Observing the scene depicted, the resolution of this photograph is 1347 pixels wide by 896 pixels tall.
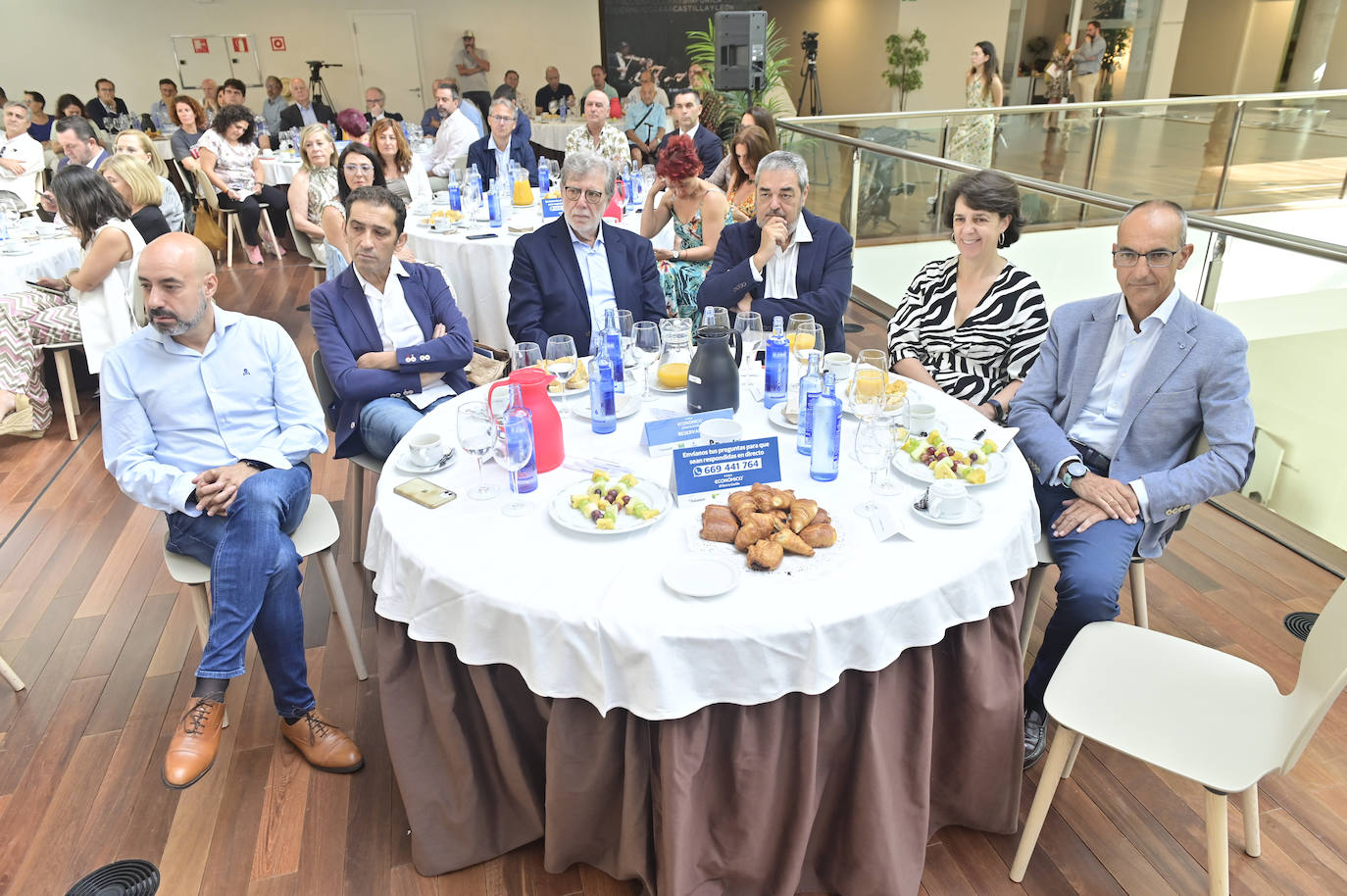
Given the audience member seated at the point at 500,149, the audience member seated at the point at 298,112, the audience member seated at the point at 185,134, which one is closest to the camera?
the audience member seated at the point at 500,149

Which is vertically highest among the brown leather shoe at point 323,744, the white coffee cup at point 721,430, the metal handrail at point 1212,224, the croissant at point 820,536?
the metal handrail at point 1212,224

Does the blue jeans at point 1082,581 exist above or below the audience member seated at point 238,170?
below

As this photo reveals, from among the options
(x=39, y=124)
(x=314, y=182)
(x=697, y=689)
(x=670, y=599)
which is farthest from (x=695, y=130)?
(x=39, y=124)

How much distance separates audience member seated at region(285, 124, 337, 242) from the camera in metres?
5.39

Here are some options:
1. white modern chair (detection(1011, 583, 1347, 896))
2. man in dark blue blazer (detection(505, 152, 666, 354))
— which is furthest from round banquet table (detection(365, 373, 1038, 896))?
man in dark blue blazer (detection(505, 152, 666, 354))

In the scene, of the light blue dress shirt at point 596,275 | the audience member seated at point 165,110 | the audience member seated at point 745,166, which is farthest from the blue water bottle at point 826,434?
the audience member seated at point 165,110

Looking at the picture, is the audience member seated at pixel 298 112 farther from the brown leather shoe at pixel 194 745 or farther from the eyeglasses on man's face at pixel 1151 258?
the eyeglasses on man's face at pixel 1151 258

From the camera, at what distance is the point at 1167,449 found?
91.4 inches

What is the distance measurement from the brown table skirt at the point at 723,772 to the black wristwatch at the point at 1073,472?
464 millimetres

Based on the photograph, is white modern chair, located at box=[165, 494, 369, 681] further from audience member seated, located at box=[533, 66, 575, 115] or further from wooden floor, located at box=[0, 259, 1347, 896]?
audience member seated, located at box=[533, 66, 575, 115]

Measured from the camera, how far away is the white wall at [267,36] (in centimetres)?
1200

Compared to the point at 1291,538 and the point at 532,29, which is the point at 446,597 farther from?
the point at 532,29

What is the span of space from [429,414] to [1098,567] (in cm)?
189

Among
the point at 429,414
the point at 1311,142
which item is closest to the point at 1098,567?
the point at 429,414
